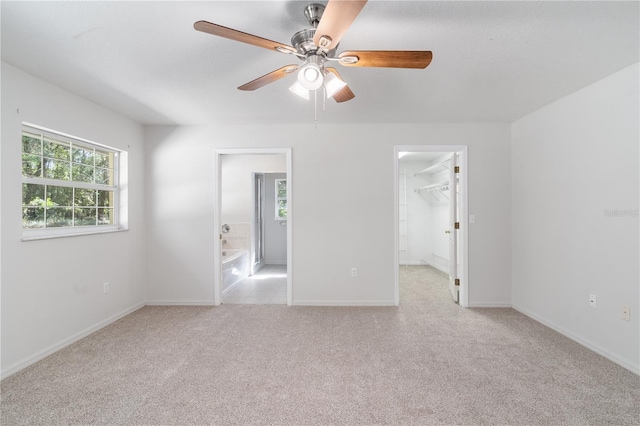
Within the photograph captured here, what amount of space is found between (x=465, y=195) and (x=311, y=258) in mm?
2142

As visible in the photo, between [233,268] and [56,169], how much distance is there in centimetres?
264

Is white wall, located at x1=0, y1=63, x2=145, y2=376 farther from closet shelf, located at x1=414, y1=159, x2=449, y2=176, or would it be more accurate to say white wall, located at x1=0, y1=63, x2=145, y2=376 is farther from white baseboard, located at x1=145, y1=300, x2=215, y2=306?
closet shelf, located at x1=414, y1=159, x2=449, y2=176

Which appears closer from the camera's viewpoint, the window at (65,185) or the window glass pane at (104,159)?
the window at (65,185)

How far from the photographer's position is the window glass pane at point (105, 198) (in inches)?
122

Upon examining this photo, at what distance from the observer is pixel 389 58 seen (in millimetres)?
1482

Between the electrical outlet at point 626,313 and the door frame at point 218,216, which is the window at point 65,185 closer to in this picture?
the door frame at point 218,216

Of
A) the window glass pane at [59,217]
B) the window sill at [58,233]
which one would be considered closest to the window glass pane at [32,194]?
the window glass pane at [59,217]

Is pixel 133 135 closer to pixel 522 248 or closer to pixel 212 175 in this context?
pixel 212 175

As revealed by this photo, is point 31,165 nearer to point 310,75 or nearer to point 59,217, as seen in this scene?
point 59,217

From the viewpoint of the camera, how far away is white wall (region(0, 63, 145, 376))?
209 cm

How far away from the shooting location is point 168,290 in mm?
3623

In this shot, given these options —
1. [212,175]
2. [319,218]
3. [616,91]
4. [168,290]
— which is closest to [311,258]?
[319,218]

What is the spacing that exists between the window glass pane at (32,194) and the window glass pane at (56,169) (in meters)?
0.13

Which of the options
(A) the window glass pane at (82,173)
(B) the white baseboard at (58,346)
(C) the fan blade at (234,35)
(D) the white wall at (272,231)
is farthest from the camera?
(D) the white wall at (272,231)
